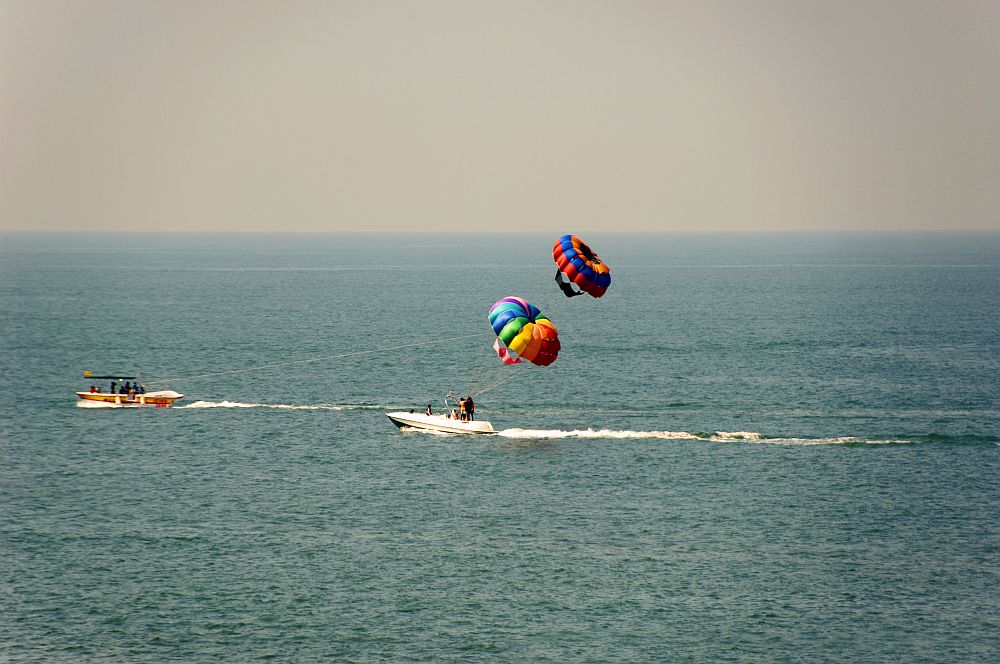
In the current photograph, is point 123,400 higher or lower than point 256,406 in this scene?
higher

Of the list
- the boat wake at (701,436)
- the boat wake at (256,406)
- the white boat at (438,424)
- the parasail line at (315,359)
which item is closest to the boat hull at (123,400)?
the boat wake at (256,406)

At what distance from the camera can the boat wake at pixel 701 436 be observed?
9706cm

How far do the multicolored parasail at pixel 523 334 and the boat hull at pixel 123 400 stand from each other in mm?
38713

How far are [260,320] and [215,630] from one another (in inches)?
5636

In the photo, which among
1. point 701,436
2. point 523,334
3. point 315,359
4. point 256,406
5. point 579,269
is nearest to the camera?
point 523,334

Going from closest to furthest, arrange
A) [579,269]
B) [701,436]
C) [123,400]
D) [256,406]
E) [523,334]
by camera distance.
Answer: [523,334] → [579,269] → [701,436] → [123,400] → [256,406]

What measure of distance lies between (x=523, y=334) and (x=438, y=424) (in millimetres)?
15448

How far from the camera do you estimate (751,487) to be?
272 feet

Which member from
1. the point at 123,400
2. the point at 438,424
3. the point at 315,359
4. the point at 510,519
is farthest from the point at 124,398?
the point at 510,519

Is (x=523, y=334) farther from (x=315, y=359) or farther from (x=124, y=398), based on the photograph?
(x=315, y=359)

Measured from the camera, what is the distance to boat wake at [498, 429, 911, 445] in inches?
3821

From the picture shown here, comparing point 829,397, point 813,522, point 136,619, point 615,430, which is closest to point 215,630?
point 136,619

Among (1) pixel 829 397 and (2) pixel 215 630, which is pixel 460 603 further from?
(1) pixel 829 397

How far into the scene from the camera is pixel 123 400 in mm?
109438
